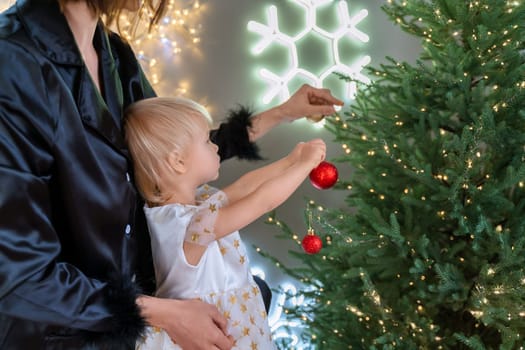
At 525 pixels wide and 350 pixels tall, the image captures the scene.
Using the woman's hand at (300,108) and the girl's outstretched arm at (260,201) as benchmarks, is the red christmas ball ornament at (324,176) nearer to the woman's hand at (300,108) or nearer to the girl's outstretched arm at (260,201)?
the girl's outstretched arm at (260,201)

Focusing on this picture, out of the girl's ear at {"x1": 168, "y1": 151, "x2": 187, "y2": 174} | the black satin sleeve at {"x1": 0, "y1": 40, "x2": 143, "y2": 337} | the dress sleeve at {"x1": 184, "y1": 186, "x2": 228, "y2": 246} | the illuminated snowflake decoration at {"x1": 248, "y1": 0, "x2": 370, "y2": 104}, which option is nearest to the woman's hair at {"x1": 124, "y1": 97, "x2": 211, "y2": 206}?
the girl's ear at {"x1": 168, "y1": 151, "x2": 187, "y2": 174}

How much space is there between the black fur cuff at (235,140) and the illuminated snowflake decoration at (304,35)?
950 mm

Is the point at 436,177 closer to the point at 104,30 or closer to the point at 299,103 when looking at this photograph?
the point at 299,103

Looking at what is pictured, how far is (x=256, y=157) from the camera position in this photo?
163 centimetres

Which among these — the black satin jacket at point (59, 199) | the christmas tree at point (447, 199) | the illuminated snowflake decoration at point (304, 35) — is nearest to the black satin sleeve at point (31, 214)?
the black satin jacket at point (59, 199)

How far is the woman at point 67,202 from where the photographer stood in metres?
1.03

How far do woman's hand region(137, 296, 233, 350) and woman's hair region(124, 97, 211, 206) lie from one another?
0.29 m

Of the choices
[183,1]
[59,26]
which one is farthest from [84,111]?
[183,1]

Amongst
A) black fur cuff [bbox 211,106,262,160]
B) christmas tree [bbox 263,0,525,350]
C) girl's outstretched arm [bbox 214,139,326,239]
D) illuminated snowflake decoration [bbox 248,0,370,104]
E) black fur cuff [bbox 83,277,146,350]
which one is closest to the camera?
black fur cuff [bbox 83,277,146,350]

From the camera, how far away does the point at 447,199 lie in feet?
5.19

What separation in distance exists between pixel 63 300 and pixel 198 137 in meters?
0.49

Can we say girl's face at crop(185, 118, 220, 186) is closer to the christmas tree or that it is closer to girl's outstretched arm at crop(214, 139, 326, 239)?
girl's outstretched arm at crop(214, 139, 326, 239)

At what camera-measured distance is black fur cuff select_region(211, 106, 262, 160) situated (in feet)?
5.26

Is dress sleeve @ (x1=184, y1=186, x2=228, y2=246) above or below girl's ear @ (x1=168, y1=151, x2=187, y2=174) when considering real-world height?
below
